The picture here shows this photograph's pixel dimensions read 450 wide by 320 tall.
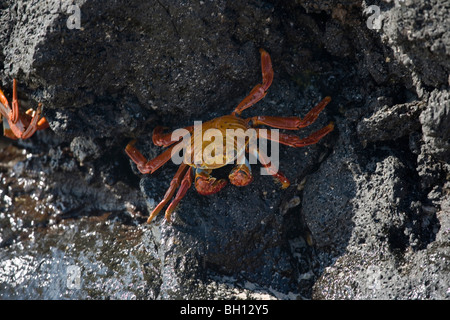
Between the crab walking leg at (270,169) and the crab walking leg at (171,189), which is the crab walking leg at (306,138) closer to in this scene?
the crab walking leg at (270,169)

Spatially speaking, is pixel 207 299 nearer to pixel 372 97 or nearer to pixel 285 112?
pixel 285 112

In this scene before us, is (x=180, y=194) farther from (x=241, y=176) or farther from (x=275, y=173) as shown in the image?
(x=275, y=173)

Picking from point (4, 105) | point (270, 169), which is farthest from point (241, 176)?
point (4, 105)

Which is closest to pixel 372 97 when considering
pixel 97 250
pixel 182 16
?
pixel 182 16

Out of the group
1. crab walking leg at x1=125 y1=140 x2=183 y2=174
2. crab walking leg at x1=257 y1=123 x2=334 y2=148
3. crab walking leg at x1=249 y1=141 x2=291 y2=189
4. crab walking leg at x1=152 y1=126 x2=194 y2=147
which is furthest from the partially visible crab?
crab walking leg at x1=257 y1=123 x2=334 y2=148
